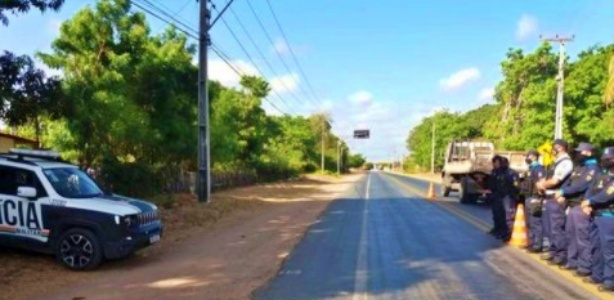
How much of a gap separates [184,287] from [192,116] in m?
19.6

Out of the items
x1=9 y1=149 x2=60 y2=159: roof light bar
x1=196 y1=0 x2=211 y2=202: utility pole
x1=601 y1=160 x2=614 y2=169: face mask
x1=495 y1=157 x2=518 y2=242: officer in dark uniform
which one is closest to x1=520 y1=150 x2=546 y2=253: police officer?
x1=495 y1=157 x2=518 y2=242: officer in dark uniform

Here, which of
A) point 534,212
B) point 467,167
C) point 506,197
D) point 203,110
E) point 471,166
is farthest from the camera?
point 467,167

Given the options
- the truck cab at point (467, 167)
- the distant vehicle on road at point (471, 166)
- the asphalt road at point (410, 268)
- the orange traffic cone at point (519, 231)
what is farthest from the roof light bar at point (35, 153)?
the truck cab at point (467, 167)

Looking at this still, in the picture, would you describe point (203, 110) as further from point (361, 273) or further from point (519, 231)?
point (361, 273)

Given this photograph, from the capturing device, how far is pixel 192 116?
28672mm

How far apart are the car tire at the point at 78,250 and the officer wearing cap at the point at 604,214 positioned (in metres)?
7.35

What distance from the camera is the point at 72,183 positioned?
12008mm

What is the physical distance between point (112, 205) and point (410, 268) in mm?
4913

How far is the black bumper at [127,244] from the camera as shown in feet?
35.7

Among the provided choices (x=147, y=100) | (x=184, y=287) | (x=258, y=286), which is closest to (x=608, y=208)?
(x=258, y=286)

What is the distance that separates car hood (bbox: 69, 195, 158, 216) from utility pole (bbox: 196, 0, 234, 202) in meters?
12.6

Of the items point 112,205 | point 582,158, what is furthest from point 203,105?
point 582,158

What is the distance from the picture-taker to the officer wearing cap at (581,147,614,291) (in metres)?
8.86

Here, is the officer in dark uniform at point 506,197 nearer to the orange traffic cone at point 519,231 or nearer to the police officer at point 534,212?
the orange traffic cone at point 519,231
